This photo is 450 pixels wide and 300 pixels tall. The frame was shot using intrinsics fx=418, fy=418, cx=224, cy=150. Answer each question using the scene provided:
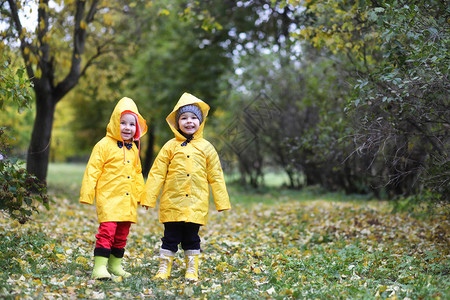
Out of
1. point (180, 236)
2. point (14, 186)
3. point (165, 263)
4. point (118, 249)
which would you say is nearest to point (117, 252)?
point (118, 249)

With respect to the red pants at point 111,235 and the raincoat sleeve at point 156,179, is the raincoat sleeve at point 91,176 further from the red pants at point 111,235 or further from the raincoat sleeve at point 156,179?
the raincoat sleeve at point 156,179

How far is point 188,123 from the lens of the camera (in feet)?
14.9

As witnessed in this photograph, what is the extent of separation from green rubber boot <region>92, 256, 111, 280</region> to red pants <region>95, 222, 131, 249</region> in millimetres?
130

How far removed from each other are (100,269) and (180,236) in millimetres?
875

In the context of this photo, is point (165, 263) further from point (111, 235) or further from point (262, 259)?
point (262, 259)

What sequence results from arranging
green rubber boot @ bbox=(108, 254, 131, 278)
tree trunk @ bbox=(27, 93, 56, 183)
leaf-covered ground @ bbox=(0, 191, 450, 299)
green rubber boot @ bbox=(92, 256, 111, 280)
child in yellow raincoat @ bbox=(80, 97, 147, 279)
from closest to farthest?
1. leaf-covered ground @ bbox=(0, 191, 450, 299)
2. green rubber boot @ bbox=(92, 256, 111, 280)
3. child in yellow raincoat @ bbox=(80, 97, 147, 279)
4. green rubber boot @ bbox=(108, 254, 131, 278)
5. tree trunk @ bbox=(27, 93, 56, 183)

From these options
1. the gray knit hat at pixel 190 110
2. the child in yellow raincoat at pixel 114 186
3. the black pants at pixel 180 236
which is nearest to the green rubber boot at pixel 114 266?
the child in yellow raincoat at pixel 114 186

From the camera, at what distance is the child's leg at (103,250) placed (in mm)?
4203

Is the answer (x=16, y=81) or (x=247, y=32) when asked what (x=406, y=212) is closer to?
(x=16, y=81)

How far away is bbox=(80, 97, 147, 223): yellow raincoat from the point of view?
4309 millimetres

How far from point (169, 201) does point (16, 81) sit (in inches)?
80.5

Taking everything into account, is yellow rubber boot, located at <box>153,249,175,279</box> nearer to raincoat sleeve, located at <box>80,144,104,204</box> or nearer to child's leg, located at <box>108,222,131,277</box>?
child's leg, located at <box>108,222,131,277</box>

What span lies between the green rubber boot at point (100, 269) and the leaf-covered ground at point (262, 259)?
8cm

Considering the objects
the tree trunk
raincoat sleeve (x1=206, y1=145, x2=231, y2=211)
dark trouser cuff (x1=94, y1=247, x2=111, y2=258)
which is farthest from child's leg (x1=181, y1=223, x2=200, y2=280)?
the tree trunk
